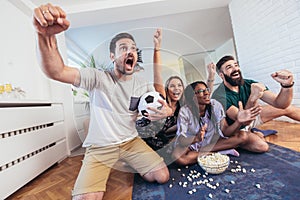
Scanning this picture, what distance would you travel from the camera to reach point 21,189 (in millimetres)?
962

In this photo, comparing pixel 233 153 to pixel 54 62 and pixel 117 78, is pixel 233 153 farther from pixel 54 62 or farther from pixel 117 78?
pixel 54 62

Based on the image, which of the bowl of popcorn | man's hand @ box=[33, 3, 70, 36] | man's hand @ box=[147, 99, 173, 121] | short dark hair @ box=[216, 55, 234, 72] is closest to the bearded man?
short dark hair @ box=[216, 55, 234, 72]

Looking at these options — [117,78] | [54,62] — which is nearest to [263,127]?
[117,78]

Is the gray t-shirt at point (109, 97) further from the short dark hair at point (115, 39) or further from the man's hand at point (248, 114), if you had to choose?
the man's hand at point (248, 114)

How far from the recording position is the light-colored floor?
828 mm

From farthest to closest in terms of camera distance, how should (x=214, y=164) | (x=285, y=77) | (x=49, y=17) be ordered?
(x=285, y=77), (x=214, y=164), (x=49, y=17)

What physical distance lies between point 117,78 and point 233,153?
2.95 feet

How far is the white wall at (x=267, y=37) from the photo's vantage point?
1420mm

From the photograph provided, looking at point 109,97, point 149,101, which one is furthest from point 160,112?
point 109,97

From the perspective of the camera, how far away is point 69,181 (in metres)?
0.99

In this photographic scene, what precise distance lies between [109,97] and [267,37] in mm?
1774

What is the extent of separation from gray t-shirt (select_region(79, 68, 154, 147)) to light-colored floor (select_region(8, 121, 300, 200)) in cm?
30

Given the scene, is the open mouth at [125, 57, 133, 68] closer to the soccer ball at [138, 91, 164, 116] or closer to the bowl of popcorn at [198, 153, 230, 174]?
the soccer ball at [138, 91, 164, 116]

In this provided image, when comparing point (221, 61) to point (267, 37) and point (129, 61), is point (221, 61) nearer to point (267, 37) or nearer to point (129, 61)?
point (129, 61)
